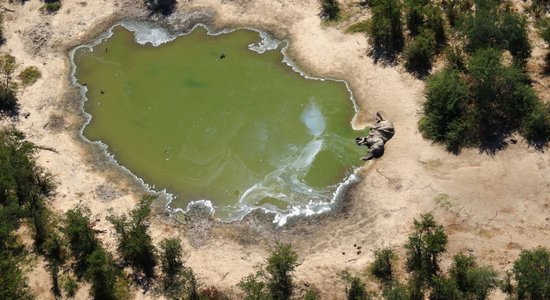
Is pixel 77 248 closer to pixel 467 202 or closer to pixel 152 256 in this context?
pixel 152 256

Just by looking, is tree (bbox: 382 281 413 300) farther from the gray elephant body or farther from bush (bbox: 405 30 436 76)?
bush (bbox: 405 30 436 76)

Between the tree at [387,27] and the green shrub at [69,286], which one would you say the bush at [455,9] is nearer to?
the tree at [387,27]

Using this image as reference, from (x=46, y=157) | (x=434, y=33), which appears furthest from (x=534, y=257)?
(x=46, y=157)

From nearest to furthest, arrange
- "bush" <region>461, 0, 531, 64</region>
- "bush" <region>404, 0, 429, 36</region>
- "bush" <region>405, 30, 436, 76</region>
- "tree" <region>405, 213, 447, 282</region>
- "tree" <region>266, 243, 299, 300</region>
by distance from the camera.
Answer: "tree" <region>405, 213, 447, 282</region> → "tree" <region>266, 243, 299, 300</region> → "bush" <region>461, 0, 531, 64</region> → "bush" <region>405, 30, 436, 76</region> → "bush" <region>404, 0, 429, 36</region>

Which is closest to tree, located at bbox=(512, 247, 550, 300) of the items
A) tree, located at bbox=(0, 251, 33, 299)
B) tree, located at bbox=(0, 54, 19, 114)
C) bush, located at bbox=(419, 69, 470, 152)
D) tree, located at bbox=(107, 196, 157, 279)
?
bush, located at bbox=(419, 69, 470, 152)

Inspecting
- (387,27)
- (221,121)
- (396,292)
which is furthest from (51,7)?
(396,292)

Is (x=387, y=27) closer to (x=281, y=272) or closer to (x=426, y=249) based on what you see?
(x=426, y=249)
